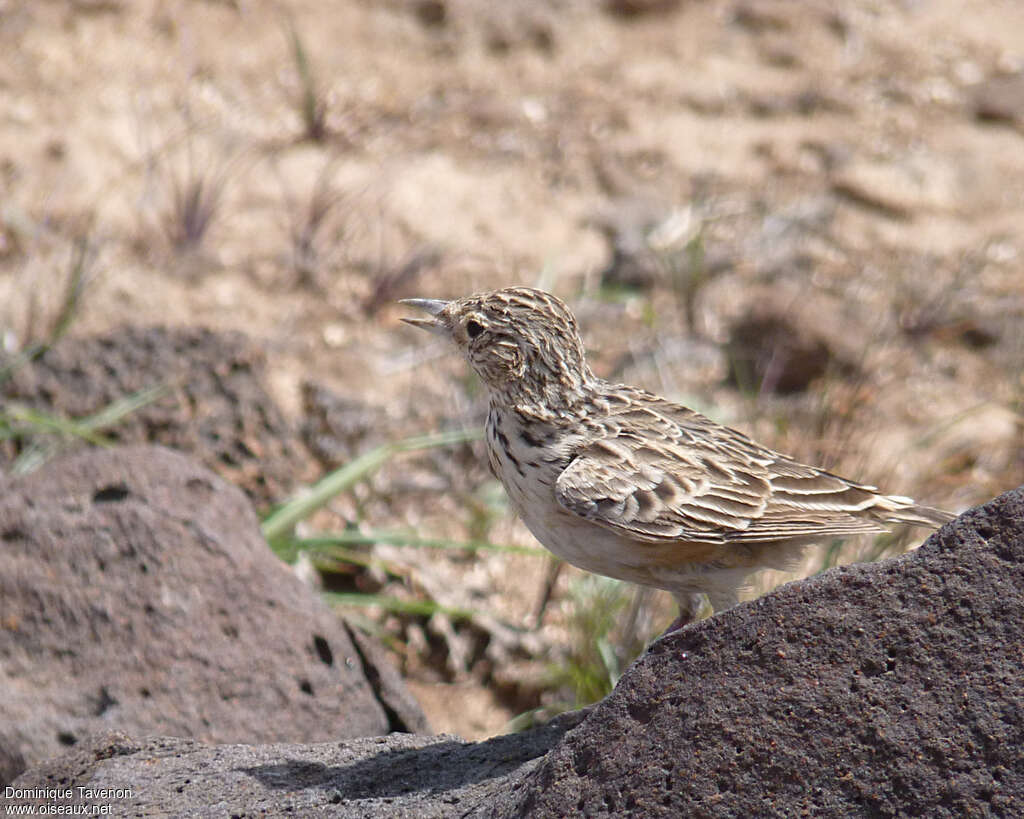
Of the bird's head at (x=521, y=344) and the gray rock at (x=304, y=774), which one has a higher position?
the bird's head at (x=521, y=344)

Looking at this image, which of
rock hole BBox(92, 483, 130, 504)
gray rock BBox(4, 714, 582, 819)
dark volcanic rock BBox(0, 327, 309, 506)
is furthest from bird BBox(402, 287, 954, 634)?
dark volcanic rock BBox(0, 327, 309, 506)

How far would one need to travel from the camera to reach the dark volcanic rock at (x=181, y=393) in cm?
654

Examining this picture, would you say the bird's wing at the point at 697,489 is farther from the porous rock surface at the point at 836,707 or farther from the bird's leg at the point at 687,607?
the porous rock surface at the point at 836,707

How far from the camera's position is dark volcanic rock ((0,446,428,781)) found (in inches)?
178

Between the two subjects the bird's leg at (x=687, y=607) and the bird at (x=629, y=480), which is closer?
the bird at (x=629, y=480)

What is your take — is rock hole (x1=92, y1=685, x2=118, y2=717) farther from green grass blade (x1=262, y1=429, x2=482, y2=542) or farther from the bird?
the bird

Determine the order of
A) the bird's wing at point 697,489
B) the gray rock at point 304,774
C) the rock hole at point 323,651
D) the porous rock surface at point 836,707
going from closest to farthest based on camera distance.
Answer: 1. the porous rock surface at point 836,707
2. the gray rock at point 304,774
3. the bird's wing at point 697,489
4. the rock hole at point 323,651

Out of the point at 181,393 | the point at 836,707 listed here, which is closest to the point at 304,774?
the point at 836,707

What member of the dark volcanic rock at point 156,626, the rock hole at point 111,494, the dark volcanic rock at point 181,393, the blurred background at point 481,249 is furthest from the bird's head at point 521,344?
the dark volcanic rock at point 181,393

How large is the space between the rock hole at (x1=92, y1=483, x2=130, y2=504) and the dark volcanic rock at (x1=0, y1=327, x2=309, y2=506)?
1.61 metres

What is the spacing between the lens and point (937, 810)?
9.57 feet

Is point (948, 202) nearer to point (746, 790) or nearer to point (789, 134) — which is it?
point (789, 134)

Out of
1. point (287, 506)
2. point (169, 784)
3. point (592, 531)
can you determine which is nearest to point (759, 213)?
point (287, 506)

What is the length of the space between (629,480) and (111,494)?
77.6 inches
